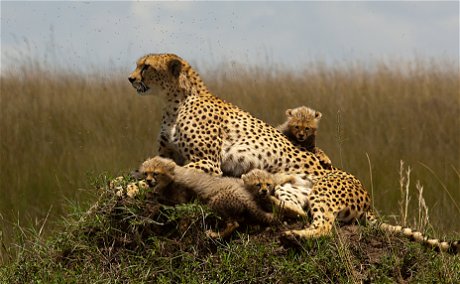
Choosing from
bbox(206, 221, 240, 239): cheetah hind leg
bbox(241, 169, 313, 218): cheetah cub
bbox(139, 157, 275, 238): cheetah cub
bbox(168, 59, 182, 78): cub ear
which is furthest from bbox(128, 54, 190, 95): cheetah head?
bbox(206, 221, 240, 239): cheetah hind leg

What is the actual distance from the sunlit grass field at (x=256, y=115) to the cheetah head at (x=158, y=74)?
158 cm

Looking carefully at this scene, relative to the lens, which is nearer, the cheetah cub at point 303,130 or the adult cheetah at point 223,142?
the adult cheetah at point 223,142

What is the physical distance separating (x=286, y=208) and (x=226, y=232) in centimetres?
30

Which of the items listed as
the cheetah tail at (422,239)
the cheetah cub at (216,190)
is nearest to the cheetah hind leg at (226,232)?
the cheetah cub at (216,190)

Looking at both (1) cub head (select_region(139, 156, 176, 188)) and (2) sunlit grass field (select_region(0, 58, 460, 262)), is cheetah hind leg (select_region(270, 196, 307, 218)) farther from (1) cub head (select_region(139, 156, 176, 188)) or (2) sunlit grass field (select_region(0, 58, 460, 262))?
(2) sunlit grass field (select_region(0, 58, 460, 262))

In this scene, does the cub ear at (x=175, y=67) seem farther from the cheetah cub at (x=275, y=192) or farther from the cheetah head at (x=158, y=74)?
the cheetah cub at (x=275, y=192)

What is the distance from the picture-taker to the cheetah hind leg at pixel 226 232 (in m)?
4.27

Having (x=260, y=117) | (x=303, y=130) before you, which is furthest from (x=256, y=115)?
(x=303, y=130)

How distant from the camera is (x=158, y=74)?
4906 mm

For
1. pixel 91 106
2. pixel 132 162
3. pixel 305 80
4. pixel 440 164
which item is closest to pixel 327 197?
pixel 132 162

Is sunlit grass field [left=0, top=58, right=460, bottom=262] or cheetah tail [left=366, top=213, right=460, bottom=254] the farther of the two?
sunlit grass field [left=0, top=58, right=460, bottom=262]

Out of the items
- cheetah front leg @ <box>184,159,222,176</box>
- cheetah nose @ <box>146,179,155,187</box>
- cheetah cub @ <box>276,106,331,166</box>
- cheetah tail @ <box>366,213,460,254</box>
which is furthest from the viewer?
cheetah cub @ <box>276,106,331,166</box>

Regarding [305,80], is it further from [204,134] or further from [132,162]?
[204,134]

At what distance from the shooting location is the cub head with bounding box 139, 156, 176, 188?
4303 millimetres
